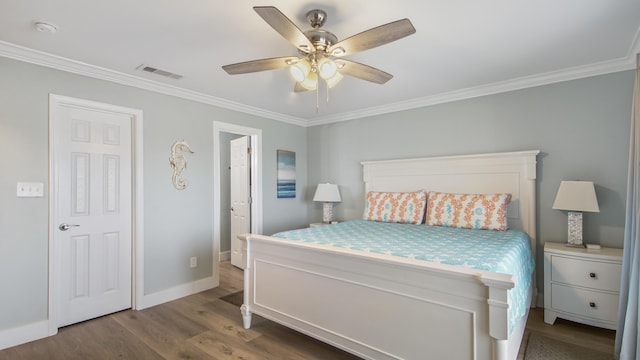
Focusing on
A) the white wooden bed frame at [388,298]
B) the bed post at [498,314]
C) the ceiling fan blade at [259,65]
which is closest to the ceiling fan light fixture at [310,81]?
the ceiling fan blade at [259,65]

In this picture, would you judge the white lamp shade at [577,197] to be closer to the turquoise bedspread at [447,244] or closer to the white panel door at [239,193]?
the turquoise bedspread at [447,244]

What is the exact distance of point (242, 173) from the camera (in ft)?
14.9

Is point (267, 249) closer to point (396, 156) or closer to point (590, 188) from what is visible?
point (396, 156)

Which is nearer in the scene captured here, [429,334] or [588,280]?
[429,334]

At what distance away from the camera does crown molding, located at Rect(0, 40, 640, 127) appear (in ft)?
8.16

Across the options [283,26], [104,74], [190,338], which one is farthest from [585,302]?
[104,74]

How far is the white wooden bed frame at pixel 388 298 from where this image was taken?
1.57m

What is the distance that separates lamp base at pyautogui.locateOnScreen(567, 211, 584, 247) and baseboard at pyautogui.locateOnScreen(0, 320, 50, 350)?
4.54m

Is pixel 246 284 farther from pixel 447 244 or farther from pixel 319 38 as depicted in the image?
pixel 319 38

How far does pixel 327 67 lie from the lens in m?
1.98

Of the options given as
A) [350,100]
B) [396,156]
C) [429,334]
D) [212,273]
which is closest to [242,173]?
[212,273]

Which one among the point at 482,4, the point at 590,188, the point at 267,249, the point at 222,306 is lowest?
the point at 222,306

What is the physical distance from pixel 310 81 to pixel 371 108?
2188mm

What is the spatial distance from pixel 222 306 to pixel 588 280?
10.8 ft
